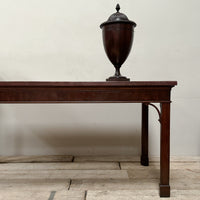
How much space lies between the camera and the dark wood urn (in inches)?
47.6

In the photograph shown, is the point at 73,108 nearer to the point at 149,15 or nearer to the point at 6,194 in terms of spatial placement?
the point at 6,194

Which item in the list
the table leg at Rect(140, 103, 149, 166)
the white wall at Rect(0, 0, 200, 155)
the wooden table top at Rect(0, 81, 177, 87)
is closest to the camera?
the wooden table top at Rect(0, 81, 177, 87)

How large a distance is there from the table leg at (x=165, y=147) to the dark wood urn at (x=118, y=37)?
0.28 meters

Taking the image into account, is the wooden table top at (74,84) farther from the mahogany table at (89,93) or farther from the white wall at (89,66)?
the white wall at (89,66)

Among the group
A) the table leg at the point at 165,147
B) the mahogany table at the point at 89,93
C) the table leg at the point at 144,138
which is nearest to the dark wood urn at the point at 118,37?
the mahogany table at the point at 89,93

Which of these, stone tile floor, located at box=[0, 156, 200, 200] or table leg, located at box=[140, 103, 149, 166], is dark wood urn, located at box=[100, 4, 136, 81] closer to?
table leg, located at box=[140, 103, 149, 166]

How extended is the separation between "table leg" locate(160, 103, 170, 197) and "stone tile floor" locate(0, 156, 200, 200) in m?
0.05

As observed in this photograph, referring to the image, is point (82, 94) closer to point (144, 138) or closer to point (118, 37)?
point (118, 37)

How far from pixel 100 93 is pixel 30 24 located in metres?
1.08

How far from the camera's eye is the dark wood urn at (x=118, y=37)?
47.6 inches

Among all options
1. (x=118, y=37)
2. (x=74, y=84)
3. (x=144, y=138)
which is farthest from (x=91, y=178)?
(x=118, y=37)

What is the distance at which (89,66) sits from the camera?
1.81 m

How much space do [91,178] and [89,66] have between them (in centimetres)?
90

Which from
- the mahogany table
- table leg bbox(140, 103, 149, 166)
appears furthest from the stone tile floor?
the mahogany table
